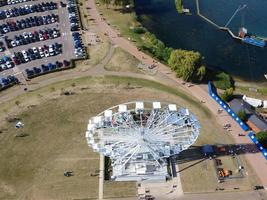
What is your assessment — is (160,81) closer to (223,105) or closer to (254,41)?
(223,105)

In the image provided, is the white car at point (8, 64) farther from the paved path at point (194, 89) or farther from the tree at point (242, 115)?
the tree at point (242, 115)

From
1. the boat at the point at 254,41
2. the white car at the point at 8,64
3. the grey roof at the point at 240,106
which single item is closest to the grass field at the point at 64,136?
the grey roof at the point at 240,106

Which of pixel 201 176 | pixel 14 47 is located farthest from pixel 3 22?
pixel 201 176

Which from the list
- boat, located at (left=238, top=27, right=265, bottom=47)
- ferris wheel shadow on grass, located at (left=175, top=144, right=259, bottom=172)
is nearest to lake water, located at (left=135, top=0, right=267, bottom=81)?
boat, located at (left=238, top=27, right=265, bottom=47)

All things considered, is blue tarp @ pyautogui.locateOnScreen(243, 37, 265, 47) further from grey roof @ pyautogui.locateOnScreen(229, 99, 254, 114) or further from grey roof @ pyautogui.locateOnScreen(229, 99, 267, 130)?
grey roof @ pyautogui.locateOnScreen(229, 99, 254, 114)

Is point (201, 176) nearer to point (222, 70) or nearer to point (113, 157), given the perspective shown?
point (113, 157)
